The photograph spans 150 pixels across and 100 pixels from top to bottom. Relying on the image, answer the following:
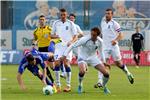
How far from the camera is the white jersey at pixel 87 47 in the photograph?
55.8 ft

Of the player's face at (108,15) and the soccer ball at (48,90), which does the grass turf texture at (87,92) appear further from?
the player's face at (108,15)

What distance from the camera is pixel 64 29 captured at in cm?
1914

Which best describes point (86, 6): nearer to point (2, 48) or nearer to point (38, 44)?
point (2, 48)

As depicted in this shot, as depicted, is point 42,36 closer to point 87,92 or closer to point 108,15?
point 108,15

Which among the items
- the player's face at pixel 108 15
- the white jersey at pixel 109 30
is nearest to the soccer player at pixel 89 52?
the player's face at pixel 108 15

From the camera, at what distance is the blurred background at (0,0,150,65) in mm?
39156

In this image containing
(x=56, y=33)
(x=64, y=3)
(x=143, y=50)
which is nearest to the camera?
(x=56, y=33)

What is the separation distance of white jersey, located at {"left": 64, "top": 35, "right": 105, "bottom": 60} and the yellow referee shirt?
2.13m

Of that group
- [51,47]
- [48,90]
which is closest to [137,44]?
[51,47]

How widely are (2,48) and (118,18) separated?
725cm

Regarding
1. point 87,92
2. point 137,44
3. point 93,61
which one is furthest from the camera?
point 137,44

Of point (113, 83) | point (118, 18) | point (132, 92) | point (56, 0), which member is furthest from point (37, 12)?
point (132, 92)

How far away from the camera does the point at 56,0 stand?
3988 centimetres

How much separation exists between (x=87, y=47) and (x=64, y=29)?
82.0 inches
